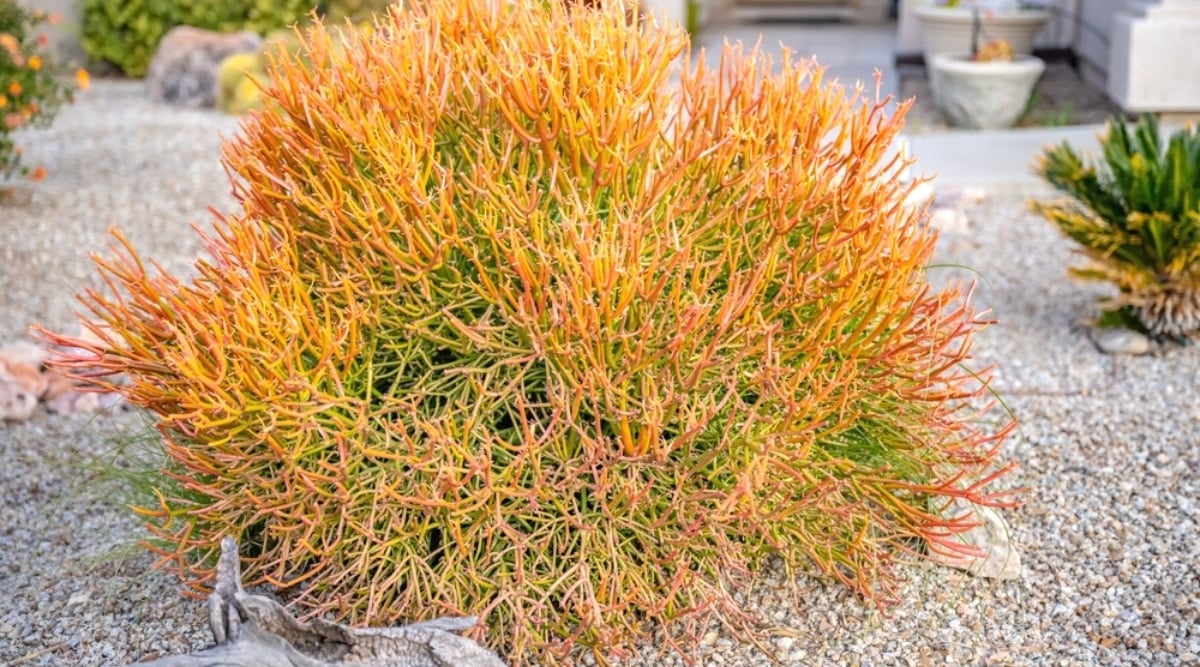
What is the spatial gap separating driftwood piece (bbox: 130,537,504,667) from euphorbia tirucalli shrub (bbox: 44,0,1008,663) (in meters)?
0.09

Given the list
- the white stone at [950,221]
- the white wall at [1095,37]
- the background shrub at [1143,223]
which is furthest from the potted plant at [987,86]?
the background shrub at [1143,223]

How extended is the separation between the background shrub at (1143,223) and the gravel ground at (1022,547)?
0.19 m

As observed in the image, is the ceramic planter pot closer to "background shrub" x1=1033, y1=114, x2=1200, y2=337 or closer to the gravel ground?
the gravel ground

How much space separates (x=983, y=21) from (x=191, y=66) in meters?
6.44

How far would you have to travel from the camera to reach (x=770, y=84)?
2756 mm

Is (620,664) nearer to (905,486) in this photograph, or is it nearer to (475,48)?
(905,486)

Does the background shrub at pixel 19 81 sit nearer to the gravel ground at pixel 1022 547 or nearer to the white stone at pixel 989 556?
the gravel ground at pixel 1022 547

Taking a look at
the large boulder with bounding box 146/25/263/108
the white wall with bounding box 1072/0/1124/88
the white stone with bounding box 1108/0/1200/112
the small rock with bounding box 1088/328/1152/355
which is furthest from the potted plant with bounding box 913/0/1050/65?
the large boulder with bounding box 146/25/263/108

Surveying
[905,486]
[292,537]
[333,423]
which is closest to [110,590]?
[292,537]

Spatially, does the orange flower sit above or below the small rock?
above

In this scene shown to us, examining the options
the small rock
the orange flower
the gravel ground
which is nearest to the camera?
the gravel ground

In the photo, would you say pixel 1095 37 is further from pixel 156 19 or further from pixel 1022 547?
pixel 156 19

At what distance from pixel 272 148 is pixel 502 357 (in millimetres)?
718

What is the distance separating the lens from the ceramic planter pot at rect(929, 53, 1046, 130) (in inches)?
337
